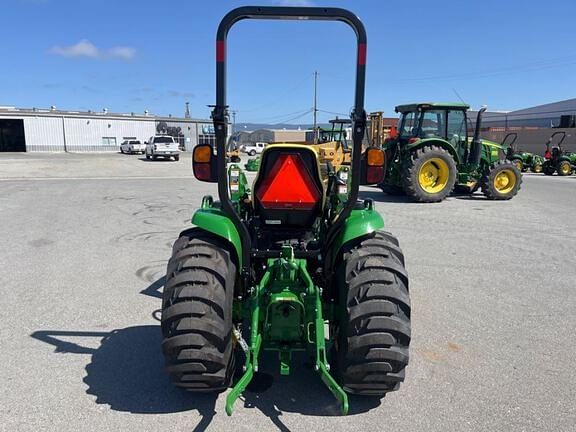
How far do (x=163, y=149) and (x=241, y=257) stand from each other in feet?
101

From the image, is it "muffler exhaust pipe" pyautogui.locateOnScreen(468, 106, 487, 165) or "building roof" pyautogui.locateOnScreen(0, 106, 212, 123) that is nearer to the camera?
"muffler exhaust pipe" pyautogui.locateOnScreen(468, 106, 487, 165)

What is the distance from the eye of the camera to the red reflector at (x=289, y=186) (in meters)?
3.30

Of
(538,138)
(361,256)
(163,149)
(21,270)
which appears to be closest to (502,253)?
(361,256)

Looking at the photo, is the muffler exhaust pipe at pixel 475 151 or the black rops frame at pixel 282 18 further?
the muffler exhaust pipe at pixel 475 151

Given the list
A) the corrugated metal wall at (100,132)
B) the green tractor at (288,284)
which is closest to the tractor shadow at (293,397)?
the green tractor at (288,284)

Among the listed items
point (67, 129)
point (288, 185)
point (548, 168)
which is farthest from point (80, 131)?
point (288, 185)

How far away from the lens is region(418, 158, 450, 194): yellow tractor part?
39.7 ft

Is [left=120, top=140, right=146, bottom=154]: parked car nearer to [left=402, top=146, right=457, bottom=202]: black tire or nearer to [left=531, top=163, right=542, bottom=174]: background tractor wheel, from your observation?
[left=531, top=163, right=542, bottom=174]: background tractor wheel

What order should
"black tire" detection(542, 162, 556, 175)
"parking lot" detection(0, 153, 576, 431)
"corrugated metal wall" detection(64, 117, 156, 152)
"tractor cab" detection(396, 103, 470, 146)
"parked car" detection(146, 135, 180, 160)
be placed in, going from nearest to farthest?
"parking lot" detection(0, 153, 576, 431)
"tractor cab" detection(396, 103, 470, 146)
"black tire" detection(542, 162, 556, 175)
"parked car" detection(146, 135, 180, 160)
"corrugated metal wall" detection(64, 117, 156, 152)

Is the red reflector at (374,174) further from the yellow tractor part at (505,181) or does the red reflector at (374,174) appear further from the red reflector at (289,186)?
the yellow tractor part at (505,181)

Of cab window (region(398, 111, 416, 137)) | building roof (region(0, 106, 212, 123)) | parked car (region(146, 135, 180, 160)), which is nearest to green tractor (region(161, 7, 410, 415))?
cab window (region(398, 111, 416, 137))

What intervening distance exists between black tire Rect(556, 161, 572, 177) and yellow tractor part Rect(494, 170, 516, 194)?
38.9ft

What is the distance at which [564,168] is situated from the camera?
2236cm

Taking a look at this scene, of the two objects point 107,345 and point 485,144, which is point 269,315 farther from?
point 485,144
